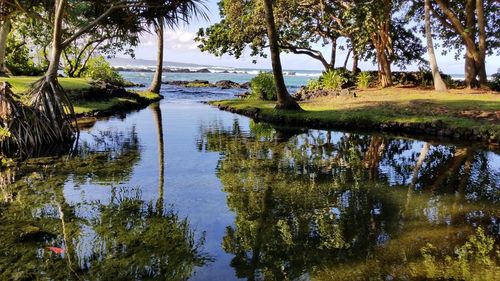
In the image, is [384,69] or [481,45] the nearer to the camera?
[481,45]

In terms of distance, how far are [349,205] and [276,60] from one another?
46.3 ft

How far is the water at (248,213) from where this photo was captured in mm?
6047

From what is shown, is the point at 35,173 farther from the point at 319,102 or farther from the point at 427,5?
the point at 427,5

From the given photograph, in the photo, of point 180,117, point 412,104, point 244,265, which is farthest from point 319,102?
point 244,265

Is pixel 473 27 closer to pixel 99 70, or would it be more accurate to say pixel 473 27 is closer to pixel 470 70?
pixel 470 70

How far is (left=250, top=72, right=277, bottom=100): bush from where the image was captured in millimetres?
32188

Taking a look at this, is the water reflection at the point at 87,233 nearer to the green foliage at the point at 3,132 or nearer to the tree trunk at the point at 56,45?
the green foliage at the point at 3,132

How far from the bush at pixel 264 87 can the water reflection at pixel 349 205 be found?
16.6 meters

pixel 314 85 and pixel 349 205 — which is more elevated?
pixel 314 85

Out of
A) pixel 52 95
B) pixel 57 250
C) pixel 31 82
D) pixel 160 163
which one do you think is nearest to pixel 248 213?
pixel 57 250

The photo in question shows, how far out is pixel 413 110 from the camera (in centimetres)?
2048

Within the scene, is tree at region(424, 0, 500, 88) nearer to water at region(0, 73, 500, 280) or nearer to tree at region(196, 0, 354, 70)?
tree at region(196, 0, 354, 70)

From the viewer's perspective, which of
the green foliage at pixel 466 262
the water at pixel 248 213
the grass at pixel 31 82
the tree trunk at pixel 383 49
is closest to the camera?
the green foliage at pixel 466 262

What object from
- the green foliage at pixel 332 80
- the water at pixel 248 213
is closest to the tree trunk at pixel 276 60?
the water at pixel 248 213
